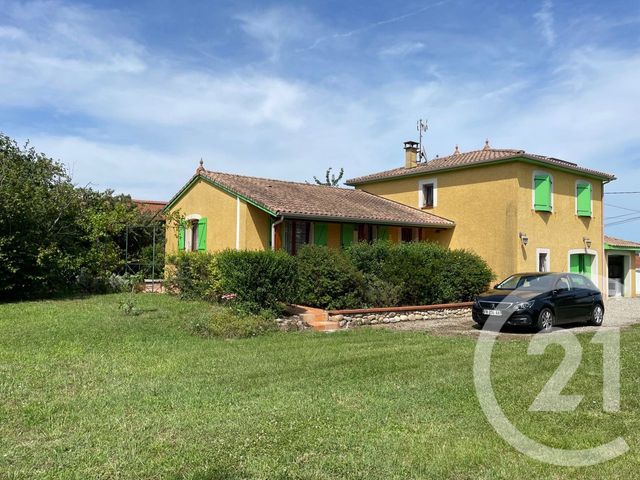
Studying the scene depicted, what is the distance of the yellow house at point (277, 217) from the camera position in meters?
16.4

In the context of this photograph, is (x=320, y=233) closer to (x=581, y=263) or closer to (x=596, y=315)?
(x=596, y=315)

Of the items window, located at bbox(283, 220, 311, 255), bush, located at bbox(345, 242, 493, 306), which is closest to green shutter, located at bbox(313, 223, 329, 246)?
window, located at bbox(283, 220, 311, 255)

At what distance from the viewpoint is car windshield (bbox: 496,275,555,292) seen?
12500 millimetres

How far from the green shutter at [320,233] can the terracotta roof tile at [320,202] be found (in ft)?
2.28

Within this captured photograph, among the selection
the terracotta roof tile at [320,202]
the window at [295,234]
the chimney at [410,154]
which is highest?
the chimney at [410,154]

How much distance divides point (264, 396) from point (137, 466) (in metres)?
2.08

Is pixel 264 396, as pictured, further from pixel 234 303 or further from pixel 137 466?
pixel 234 303

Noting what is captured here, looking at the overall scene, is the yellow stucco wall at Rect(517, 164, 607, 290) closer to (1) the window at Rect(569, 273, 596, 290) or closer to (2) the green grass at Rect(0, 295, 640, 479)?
(1) the window at Rect(569, 273, 596, 290)

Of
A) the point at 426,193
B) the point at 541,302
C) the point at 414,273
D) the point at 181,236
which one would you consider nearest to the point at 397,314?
the point at 414,273

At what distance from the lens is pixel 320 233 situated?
1772 cm

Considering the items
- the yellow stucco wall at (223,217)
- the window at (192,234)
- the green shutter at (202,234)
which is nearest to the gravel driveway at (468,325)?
the yellow stucco wall at (223,217)

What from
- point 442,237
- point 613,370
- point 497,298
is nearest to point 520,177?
point 442,237

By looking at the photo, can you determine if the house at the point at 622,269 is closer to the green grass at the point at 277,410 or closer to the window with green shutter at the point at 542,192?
the window with green shutter at the point at 542,192

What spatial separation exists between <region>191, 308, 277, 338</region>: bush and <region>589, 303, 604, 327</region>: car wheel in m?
8.11
